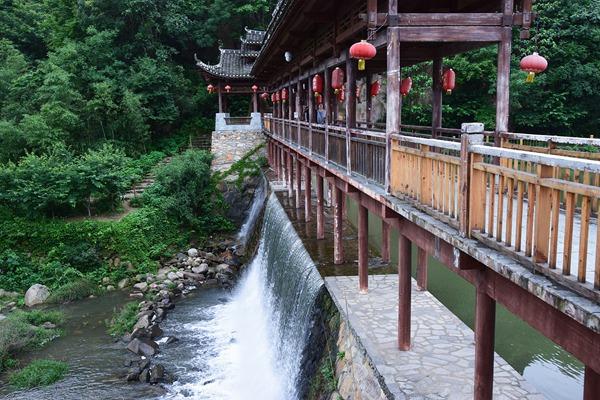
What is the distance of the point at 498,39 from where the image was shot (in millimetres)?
7867

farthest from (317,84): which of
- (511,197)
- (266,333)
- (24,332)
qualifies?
(24,332)

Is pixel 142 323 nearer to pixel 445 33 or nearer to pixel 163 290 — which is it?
pixel 163 290

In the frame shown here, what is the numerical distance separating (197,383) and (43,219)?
1260cm

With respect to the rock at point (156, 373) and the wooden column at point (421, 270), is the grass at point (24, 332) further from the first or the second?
the wooden column at point (421, 270)

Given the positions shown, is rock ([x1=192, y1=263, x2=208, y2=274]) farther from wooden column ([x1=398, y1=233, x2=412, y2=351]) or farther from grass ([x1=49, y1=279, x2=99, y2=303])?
wooden column ([x1=398, y1=233, x2=412, y2=351])

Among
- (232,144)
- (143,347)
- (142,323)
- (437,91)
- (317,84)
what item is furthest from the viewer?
(232,144)

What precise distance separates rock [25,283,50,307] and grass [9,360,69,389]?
5.05 m

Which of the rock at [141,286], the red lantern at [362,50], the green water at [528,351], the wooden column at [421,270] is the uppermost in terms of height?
the red lantern at [362,50]

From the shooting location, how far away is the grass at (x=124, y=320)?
1638 centimetres

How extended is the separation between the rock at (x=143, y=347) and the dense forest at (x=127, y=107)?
627 centimetres

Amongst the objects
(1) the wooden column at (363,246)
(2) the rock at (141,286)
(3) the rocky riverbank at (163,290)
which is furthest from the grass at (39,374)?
(1) the wooden column at (363,246)

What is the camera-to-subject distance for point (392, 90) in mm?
7766

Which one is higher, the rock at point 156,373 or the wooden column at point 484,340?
the wooden column at point 484,340

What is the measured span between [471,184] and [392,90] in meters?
2.98
